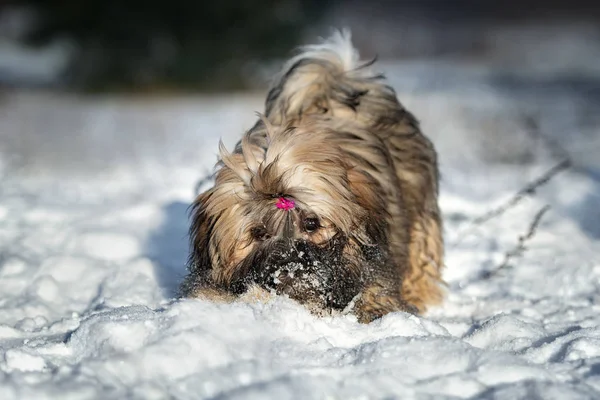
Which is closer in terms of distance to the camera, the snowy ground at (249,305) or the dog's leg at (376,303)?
the snowy ground at (249,305)

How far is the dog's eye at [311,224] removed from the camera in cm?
340

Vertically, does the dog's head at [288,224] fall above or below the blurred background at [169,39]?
above

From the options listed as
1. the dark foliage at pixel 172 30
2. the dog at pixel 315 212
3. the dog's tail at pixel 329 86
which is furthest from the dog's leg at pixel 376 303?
the dark foliage at pixel 172 30

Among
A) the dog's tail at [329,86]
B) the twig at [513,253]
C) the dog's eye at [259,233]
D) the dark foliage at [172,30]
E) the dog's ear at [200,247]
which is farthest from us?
the dark foliage at [172,30]

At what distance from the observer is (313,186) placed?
11.4 feet

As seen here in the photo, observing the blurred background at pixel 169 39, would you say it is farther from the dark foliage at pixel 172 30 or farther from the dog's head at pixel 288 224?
the dog's head at pixel 288 224

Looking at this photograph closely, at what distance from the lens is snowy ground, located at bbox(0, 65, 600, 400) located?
9.16 ft

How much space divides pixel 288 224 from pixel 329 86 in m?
1.42

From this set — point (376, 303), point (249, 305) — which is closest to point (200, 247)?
point (249, 305)

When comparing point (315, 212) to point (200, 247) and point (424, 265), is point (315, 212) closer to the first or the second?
point (200, 247)

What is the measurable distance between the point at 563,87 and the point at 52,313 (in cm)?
1288

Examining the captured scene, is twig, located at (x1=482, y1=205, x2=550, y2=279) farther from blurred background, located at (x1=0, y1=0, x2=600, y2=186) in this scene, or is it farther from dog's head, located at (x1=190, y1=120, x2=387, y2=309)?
blurred background, located at (x1=0, y1=0, x2=600, y2=186)

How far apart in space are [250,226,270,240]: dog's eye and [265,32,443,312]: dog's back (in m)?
1.01

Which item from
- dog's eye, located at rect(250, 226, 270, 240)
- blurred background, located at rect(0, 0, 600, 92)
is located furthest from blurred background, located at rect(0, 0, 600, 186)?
dog's eye, located at rect(250, 226, 270, 240)
